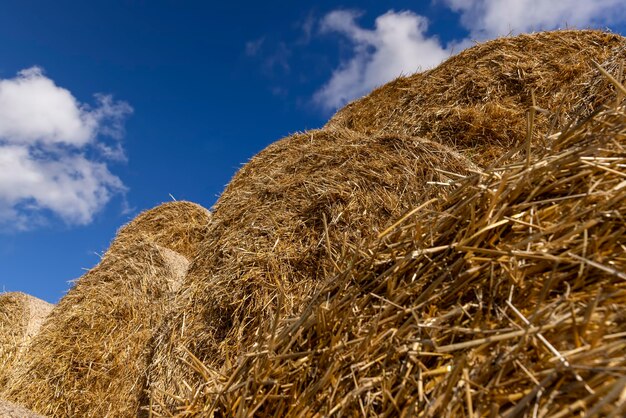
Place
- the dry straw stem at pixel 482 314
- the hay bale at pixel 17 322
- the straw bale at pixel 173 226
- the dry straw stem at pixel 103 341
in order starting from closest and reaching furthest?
1. the dry straw stem at pixel 482 314
2. the dry straw stem at pixel 103 341
3. the hay bale at pixel 17 322
4. the straw bale at pixel 173 226

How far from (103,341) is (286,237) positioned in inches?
79.9

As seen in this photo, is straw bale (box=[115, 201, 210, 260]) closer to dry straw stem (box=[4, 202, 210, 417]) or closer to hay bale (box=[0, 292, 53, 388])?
dry straw stem (box=[4, 202, 210, 417])

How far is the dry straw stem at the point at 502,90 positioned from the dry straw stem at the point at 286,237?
95cm

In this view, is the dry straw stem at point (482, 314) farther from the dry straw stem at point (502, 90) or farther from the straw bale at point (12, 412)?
the dry straw stem at point (502, 90)

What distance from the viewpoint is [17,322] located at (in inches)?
223

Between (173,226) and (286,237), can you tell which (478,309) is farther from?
(173,226)

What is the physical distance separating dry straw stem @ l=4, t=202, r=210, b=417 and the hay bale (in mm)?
732

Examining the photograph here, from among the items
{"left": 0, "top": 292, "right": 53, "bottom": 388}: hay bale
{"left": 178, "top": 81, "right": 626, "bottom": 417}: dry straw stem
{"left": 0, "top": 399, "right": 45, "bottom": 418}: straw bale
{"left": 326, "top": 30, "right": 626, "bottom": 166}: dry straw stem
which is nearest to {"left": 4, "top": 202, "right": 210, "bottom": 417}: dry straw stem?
{"left": 0, "top": 292, "right": 53, "bottom": 388}: hay bale

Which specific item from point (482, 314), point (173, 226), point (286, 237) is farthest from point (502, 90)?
point (173, 226)

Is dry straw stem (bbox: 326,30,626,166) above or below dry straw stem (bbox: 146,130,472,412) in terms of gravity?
above

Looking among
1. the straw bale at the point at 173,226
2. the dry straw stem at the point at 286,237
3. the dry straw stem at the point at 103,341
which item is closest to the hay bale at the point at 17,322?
the dry straw stem at the point at 103,341

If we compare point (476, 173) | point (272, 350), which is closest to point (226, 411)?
point (272, 350)

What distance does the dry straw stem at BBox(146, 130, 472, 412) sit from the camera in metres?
2.68

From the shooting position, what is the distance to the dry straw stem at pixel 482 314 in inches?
36.6
